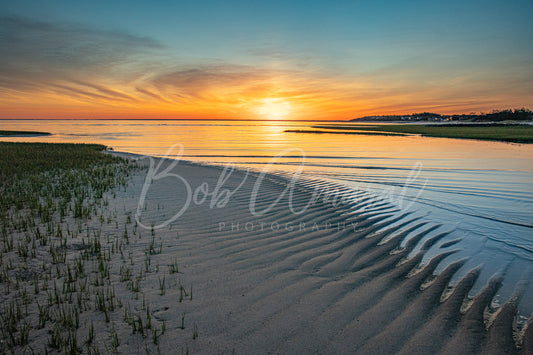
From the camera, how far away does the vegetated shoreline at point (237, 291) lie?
9.84ft

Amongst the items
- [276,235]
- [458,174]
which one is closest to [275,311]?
[276,235]

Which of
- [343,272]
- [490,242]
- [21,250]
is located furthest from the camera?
[490,242]

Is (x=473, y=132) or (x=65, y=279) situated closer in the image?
(x=65, y=279)

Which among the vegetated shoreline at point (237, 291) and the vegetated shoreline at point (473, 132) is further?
the vegetated shoreline at point (473, 132)

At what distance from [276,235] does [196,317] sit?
2.96m

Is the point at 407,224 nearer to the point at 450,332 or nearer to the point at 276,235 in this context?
the point at 276,235

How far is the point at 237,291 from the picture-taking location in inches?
155

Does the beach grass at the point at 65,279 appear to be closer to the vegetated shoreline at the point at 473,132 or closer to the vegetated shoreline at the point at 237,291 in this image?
the vegetated shoreline at the point at 237,291

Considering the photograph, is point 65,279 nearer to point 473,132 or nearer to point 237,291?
point 237,291

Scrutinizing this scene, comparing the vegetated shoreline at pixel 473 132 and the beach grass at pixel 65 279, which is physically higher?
the vegetated shoreline at pixel 473 132

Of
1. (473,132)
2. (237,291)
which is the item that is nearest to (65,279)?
(237,291)

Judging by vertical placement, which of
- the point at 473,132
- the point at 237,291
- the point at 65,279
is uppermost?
the point at 473,132

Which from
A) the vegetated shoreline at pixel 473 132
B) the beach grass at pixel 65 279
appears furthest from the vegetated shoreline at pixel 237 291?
the vegetated shoreline at pixel 473 132

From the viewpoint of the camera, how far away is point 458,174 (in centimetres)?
1473
